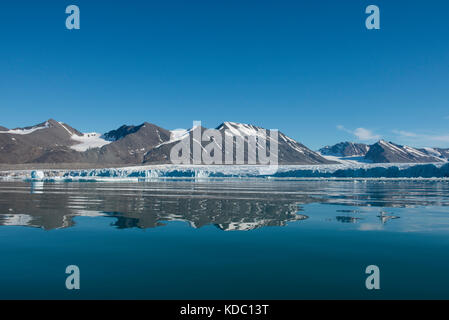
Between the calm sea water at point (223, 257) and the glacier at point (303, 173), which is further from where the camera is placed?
the glacier at point (303, 173)

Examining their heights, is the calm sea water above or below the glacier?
below

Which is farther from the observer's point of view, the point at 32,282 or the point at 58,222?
the point at 58,222

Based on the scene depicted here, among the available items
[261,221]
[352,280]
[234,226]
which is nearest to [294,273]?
[352,280]

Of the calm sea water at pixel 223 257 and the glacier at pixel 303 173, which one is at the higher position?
the glacier at pixel 303 173

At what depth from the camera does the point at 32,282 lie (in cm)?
599

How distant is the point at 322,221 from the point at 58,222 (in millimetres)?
9500

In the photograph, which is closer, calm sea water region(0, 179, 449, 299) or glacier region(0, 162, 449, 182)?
calm sea water region(0, 179, 449, 299)

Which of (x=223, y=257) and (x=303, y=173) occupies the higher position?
(x=303, y=173)

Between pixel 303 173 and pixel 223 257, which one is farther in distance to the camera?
pixel 303 173
